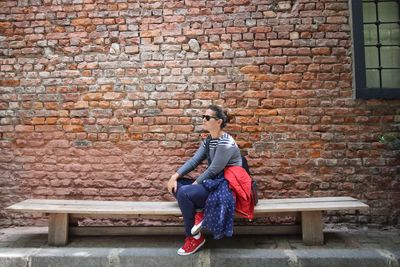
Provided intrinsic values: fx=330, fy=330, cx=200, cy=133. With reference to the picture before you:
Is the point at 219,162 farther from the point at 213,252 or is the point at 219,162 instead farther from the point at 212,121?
the point at 213,252

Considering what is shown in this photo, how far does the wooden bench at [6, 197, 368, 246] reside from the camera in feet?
10.6

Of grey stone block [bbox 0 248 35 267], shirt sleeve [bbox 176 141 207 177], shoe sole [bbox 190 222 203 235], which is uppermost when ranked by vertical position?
shirt sleeve [bbox 176 141 207 177]

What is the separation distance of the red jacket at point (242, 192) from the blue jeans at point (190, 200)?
0.26 meters

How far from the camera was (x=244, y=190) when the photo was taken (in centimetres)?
317

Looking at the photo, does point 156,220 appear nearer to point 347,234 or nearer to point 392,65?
point 347,234

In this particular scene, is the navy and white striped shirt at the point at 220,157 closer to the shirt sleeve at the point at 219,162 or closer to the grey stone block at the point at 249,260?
the shirt sleeve at the point at 219,162

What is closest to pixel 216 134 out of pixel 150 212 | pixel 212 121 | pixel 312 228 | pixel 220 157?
pixel 212 121

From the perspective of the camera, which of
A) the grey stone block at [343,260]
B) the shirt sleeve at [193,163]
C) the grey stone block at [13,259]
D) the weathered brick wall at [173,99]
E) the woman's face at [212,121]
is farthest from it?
the weathered brick wall at [173,99]

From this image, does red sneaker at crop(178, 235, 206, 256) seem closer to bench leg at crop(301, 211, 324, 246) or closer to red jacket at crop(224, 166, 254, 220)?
red jacket at crop(224, 166, 254, 220)

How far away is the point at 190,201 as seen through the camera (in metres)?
3.10

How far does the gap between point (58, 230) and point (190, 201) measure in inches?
57.3

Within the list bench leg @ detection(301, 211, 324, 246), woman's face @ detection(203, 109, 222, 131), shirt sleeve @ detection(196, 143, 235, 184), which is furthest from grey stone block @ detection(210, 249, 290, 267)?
woman's face @ detection(203, 109, 222, 131)

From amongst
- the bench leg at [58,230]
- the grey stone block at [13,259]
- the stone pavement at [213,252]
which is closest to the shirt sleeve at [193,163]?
the stone pavement at [213,252]

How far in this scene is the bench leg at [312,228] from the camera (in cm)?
336
